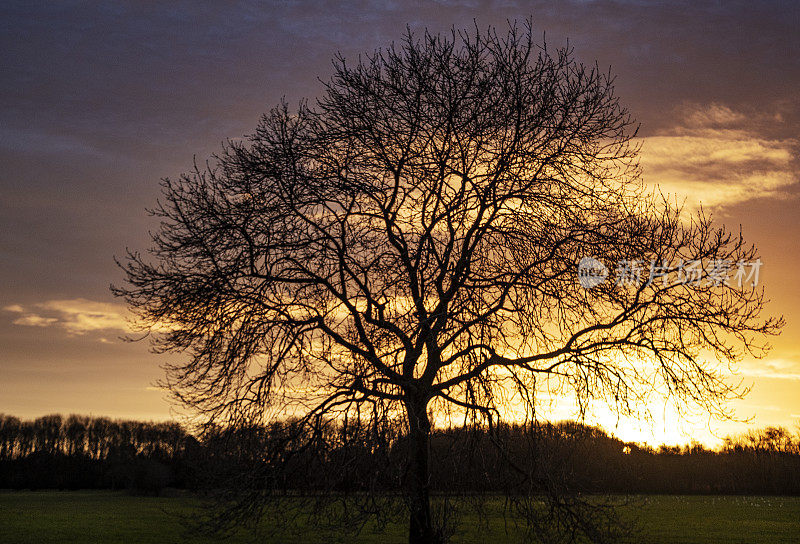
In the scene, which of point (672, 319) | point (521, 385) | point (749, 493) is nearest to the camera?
point (521, 385)

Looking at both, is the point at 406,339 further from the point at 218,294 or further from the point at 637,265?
the point at 637,265

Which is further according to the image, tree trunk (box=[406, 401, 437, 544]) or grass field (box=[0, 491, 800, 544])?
grass field (box=[0, 491, 800, 544])

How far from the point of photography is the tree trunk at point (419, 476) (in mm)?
9449

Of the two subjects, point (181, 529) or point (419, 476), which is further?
point (181, 529)

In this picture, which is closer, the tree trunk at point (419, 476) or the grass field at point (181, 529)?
the tree trunk at point (419, 476)

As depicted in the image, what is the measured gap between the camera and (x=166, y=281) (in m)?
11.4

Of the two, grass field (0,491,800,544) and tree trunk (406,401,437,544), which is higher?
tree trunk (406,401,437,544)

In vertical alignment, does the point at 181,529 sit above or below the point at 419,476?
below

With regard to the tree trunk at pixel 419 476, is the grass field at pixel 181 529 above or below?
below

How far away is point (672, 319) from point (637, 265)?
1075 millimetres

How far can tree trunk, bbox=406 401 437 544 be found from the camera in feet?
31.0

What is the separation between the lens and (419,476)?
1024 cm

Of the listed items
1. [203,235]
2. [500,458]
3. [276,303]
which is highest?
[203,235]

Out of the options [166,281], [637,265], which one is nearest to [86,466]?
[166,281]
